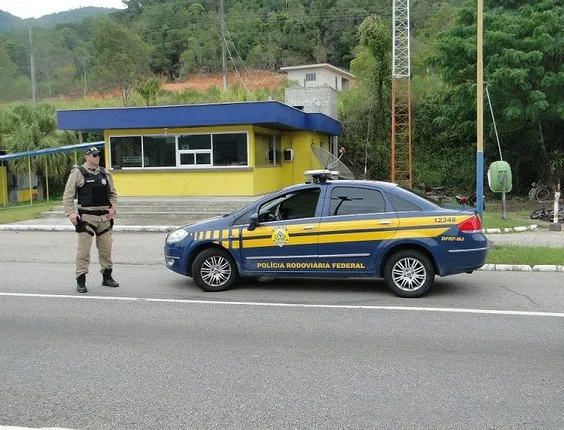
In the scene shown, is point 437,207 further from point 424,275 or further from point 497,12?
point 497,12

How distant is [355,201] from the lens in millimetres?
8328

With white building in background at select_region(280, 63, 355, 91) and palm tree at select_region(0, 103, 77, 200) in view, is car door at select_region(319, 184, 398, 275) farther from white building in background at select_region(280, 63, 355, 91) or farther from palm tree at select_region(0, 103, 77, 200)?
white building in background at select_region(280, 63, 355, 91)

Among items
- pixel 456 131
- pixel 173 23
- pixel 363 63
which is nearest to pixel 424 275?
pixel 456 131

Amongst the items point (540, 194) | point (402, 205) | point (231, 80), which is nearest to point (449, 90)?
point (540, 194)

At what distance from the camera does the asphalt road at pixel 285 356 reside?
419 centimetres

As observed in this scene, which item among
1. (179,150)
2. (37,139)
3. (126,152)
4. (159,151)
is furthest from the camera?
(37,139)

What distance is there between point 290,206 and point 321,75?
5019 centimetres

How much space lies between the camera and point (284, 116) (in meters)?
20.9

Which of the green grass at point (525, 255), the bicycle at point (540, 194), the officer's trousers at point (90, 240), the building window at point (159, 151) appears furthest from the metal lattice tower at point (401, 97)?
the officer's trousers at point (90, 240)

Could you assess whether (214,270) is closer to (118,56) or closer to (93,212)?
(93,212)

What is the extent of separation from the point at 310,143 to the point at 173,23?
178 feet

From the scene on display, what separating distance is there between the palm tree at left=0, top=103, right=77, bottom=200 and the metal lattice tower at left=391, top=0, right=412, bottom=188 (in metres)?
17.6

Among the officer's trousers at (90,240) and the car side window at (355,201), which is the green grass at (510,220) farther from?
the officer's trousers at (90,240)

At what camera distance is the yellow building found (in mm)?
20297
